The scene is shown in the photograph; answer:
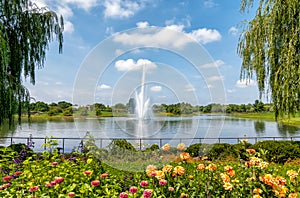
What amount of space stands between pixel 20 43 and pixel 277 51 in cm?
756

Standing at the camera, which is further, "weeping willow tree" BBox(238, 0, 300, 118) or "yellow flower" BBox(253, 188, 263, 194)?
"weeping willow tree" BBox(238, 0, 300, 118)

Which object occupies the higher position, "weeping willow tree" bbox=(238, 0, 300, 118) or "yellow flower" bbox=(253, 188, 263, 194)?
"weeping willow tree" bbox=(238, 0, 300, 118)

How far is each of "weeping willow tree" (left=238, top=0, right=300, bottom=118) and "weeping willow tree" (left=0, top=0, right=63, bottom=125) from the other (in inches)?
249

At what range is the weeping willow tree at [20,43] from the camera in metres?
6.02

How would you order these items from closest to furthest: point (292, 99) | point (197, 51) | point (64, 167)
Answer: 1. point (64, 167)
2. point (197, 51)
3. point (292, 99)

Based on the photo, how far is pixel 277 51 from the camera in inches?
283

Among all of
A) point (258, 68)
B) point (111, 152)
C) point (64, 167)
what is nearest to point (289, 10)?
point (258, 68)

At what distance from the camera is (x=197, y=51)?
128 inches

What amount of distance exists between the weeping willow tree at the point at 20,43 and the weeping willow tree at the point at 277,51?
634 cm

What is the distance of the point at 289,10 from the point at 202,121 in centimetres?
486

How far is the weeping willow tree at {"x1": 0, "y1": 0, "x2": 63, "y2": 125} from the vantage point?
19.7 feet

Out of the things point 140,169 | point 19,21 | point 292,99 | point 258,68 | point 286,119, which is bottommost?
point 140,169

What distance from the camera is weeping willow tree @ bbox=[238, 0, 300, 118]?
6.53m

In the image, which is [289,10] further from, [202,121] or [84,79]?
[84,79]
